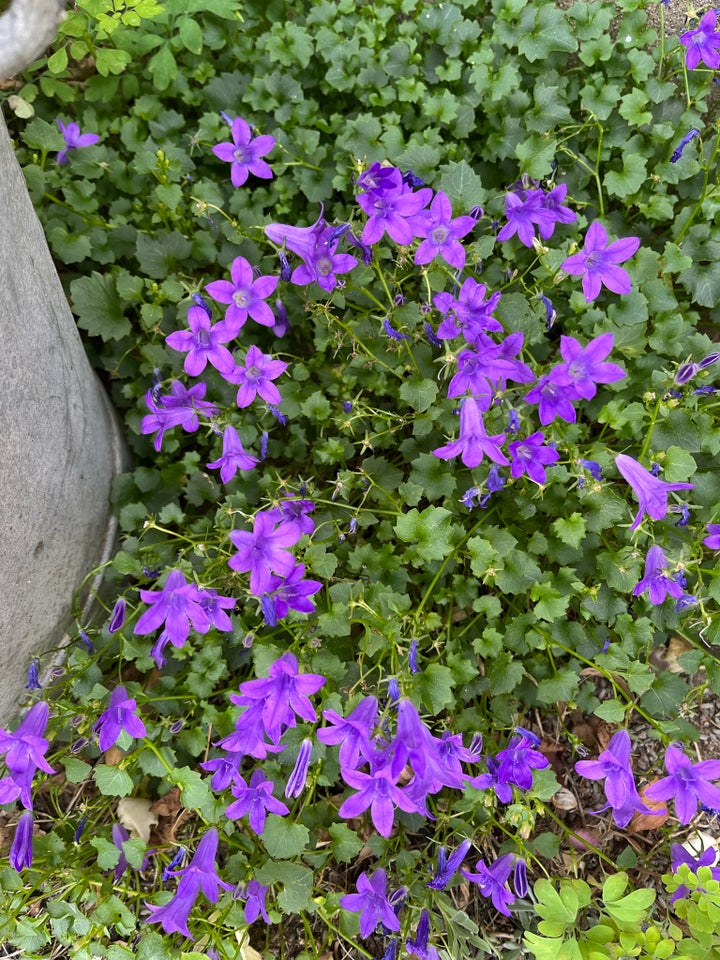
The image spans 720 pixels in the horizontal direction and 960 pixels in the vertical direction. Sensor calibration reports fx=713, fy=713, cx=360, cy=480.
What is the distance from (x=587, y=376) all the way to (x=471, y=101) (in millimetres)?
1409

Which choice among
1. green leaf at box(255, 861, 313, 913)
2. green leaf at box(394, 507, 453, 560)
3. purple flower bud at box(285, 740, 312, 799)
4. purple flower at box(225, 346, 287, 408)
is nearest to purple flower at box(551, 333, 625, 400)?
green leaf at box(394, 507, 453, 560)

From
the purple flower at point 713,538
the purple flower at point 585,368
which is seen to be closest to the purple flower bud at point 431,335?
the purple flower at point 585,368

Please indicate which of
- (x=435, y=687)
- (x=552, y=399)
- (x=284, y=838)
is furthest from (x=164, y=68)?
(x=284, y=838)

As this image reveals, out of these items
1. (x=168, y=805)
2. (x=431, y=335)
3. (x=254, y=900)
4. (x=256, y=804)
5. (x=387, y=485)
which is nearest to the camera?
(x=256, y=804)

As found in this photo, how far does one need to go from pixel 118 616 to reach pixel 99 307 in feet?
3.75

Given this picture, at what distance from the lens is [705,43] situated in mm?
2254

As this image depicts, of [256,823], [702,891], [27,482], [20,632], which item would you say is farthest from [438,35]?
[702,891]

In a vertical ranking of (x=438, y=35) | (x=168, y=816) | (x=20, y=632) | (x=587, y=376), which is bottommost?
(x=168, y=816)

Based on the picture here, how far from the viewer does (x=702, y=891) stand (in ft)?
6.29

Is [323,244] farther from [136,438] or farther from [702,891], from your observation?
[702,891]

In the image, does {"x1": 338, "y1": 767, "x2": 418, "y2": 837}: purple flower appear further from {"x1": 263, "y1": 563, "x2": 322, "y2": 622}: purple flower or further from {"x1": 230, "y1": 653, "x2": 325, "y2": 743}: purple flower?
{"x1": 263, "y1": 563, "x2": 322, "y2": 622}: purple flower

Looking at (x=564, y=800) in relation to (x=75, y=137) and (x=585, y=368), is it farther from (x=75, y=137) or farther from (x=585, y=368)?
(x=75, y=137)

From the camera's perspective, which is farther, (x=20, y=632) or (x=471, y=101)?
(x=471, y=101)

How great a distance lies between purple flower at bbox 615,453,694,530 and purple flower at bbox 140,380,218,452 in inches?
49.5
